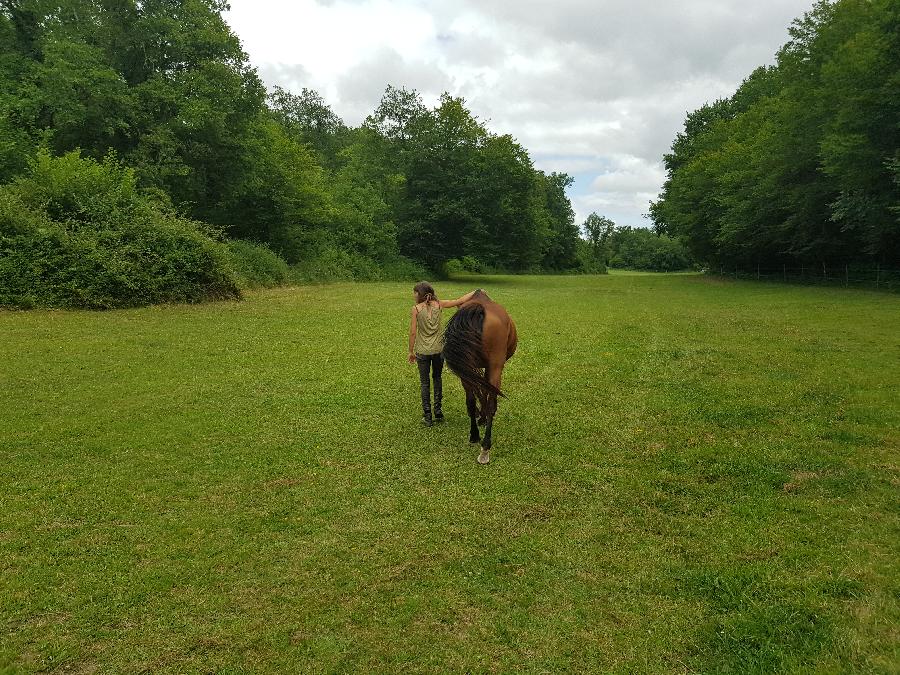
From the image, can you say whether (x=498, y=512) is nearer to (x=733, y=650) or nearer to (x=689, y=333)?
(x=733, y=650)

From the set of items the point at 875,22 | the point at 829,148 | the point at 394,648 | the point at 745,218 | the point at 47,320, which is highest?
the point at 875,22

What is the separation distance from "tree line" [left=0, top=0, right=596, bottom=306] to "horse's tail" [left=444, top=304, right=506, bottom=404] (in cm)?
1523

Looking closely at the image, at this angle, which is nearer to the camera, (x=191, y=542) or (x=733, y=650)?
(x=733, y=650)

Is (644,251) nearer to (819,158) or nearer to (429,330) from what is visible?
(819,158)

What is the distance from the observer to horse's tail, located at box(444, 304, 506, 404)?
6.26m

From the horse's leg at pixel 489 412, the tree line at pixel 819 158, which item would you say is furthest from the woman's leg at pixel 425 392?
the tree line at pixel 819 158

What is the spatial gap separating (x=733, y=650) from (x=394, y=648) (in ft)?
6.55

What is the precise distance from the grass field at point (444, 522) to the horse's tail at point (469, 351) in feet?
2.88

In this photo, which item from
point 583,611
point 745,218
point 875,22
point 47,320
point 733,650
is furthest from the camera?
point 745,218

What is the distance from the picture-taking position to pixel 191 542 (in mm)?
4383

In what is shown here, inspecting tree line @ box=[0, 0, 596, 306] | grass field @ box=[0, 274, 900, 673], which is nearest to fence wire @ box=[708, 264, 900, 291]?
tree line @ box=[0, 0, 596, 306]

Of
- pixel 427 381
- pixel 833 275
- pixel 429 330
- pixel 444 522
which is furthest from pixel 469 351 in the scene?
pixel 833 275

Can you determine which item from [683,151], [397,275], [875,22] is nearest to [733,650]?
[875,22]

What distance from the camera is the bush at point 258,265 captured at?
87.0 feet
